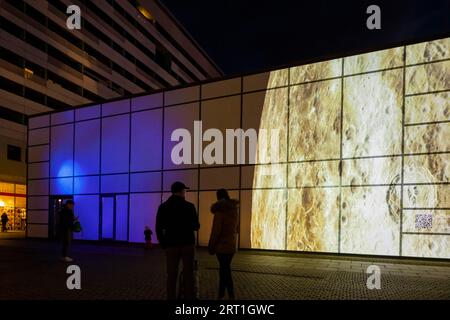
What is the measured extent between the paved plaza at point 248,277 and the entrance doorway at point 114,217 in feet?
15.4

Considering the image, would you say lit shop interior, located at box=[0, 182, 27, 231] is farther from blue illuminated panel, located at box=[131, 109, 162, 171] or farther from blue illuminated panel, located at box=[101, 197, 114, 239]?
blue illuminated panel, located at box=[131, 109, 162, 171]

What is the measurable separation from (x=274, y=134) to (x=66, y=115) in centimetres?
1150

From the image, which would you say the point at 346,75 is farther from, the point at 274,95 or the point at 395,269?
the point at 395,269

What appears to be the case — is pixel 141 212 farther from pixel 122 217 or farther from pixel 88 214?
pixel 88 214

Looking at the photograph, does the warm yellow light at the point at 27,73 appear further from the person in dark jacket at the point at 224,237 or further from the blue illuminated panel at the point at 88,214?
the person in dark jacket at the point at 224,237

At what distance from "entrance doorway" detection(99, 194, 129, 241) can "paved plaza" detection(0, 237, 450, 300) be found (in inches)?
185

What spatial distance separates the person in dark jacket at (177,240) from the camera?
5375 mm

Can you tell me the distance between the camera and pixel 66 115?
2014 cm

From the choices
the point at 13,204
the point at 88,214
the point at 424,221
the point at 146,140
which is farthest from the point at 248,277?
the point at 13,204

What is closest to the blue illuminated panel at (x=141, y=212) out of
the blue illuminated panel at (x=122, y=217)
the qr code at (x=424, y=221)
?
Result: the blue illuminated panel at (x=122, y=217)

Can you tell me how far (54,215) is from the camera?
20094mm

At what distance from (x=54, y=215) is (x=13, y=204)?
1797 centimetres

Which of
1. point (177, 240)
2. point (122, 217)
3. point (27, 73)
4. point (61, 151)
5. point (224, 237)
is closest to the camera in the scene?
point (177, 240)
